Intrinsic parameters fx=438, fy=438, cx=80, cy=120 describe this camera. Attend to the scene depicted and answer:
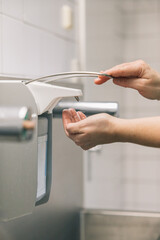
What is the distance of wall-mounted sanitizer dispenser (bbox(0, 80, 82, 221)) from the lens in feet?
2.28

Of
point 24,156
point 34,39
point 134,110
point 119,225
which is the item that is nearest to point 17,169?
point 24,156

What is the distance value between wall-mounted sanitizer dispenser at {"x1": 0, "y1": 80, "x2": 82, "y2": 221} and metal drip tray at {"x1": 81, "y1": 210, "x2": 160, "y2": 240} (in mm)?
565

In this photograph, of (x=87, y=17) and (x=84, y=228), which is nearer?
(x=84, y=228)

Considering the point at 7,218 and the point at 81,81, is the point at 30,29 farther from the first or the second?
the point at 7,218

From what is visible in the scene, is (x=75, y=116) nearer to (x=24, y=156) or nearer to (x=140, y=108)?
(x=24, y=156)

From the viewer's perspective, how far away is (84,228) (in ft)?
4.26

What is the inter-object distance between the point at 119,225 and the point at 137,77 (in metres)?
0.55

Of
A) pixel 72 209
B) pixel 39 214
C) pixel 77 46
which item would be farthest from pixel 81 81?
pixel 39 214

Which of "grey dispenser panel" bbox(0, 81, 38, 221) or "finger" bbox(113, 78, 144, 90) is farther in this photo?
"finger" bbox(113, 78, 144, 90)

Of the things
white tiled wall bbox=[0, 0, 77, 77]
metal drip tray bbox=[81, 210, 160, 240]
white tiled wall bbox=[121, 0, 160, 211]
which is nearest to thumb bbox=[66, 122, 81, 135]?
white tiled wall bbox=[0, 0, 77, 77]

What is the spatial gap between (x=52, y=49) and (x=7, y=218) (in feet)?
2.26

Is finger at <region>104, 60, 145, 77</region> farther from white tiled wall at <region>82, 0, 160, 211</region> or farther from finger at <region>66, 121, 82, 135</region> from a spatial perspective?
white tiled wall at <region>82, 0, 160, 211</region>

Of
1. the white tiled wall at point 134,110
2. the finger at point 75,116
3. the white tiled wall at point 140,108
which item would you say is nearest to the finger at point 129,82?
the finger at point 75,116

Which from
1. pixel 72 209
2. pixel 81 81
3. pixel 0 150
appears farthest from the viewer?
pixel 81 81
